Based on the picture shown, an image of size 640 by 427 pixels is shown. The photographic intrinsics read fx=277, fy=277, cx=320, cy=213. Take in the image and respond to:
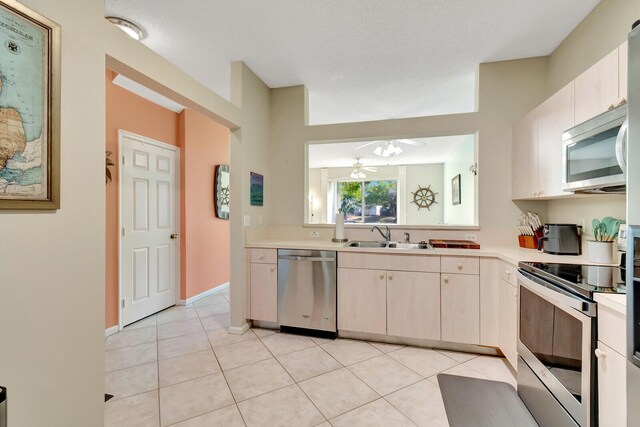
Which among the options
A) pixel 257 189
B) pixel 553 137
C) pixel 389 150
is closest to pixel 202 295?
pixel 257 189

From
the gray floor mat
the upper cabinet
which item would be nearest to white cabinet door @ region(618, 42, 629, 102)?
the upper cabinet

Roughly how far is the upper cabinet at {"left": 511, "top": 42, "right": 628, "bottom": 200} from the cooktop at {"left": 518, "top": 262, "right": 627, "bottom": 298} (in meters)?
0.58

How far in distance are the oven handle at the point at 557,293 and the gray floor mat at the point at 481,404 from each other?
763mm

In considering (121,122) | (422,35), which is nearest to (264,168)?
(121,122)

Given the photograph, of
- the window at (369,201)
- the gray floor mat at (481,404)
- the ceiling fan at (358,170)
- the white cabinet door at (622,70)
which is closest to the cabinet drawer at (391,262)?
the gray floor mat at (481,404)

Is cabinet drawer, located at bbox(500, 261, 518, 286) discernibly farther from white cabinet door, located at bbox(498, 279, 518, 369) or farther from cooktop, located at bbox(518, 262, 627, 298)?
cooktop, located at bbox(518, 262, 627, 298)

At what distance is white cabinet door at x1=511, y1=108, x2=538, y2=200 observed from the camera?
7.55 ft

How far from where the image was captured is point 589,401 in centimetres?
117

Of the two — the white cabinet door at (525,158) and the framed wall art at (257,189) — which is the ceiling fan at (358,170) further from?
the white cabinet door at (525,158)

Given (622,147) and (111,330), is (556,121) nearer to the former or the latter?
(622,147)

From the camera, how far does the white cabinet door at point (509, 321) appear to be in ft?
6.50

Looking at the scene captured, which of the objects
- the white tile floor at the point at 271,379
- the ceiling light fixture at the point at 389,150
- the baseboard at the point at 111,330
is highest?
the ceiling light fixture at the point at 389,150

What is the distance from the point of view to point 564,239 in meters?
2.17

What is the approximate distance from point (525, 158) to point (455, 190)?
4010 millimetres
